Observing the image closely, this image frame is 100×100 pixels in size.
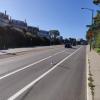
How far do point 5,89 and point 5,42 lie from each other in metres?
63.5

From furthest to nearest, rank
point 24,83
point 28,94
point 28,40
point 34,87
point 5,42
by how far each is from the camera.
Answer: point 28,40, point 5,42, point 24,83, point 34,87, point 28,94

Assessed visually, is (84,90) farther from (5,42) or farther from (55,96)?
(5,42)

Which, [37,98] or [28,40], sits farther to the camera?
[28,40]

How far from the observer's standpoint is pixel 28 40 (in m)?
100

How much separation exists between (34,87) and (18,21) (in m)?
134

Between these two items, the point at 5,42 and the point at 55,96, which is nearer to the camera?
the point at 55,96

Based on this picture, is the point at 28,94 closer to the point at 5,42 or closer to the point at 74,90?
the point at 74,90

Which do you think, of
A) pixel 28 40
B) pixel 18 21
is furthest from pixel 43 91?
pixel 18 21

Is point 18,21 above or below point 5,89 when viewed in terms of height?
above

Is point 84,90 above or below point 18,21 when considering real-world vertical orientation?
below

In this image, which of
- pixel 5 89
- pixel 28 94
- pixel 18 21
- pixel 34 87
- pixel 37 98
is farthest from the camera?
pixel 18 21

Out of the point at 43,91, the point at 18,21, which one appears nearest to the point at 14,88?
the point at 43,91

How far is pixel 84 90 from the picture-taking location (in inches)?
513

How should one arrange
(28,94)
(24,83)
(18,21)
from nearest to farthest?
1. (28,94)
2. (24,83)
3. (18,21)
